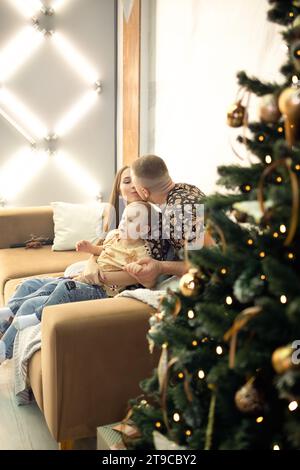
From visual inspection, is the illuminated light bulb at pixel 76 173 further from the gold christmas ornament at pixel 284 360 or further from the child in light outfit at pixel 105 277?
the gold christmas ornament at pixel 284 360

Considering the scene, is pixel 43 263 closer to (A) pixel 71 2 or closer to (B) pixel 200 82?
(B) pixel 200 82

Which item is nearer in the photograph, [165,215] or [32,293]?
[165,215]

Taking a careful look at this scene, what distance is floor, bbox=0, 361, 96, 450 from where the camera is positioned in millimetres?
2146

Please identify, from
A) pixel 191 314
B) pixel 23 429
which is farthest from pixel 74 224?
pixel 191 314

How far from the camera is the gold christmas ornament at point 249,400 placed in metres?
1.19

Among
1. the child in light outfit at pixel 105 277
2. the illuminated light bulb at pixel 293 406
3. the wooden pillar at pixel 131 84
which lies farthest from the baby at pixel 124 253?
the wooden pillar at pixel 131 84

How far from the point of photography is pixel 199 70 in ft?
10.4

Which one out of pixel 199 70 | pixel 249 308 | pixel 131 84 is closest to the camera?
pixel 249 308

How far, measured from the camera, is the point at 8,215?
12.5 feet

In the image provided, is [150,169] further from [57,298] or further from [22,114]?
[22,114]

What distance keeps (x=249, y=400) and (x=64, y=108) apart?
3.60 metres

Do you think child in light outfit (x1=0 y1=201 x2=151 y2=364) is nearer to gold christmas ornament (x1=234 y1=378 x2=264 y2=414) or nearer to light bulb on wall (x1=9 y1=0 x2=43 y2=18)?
gold christmas ornament (x1=234 y1=378 x2=264 y2=414)

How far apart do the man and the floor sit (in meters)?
0.76

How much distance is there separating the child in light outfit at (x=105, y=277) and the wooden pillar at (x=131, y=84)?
1772 millimetres
